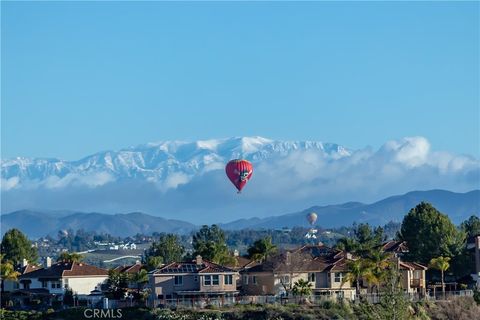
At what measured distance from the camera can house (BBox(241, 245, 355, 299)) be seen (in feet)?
356

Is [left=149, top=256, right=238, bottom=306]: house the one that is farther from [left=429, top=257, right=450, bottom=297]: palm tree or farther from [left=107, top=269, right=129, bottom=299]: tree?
[left=429, top=257, right=450, bottom=297]: palm tree

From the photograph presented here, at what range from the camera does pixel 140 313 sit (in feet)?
321

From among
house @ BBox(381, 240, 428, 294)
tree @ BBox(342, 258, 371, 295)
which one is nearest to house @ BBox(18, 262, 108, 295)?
tree @ BBox(342, 258, 371, 295)

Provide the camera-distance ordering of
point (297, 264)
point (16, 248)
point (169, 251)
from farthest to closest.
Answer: point (169, 251) < point (16, 248) < point (297, 264)

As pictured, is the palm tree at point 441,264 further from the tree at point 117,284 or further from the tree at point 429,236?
the tree at point 117,284

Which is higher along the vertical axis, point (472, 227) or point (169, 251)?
point (472, 227)

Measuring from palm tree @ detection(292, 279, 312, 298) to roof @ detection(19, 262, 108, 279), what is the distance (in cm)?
2617

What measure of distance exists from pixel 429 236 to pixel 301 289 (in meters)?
27.7

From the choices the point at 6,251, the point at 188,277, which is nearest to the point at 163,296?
the point at 188,277

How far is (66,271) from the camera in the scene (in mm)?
121562

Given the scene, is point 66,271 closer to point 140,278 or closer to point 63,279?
point 63,279

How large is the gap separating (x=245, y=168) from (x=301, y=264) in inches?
1351

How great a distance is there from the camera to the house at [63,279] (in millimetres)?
120625

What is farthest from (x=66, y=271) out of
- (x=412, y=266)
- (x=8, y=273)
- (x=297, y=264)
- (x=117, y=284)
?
(x=412, y=266)
